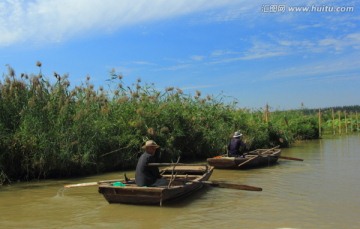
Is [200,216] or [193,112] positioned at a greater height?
[193,112]

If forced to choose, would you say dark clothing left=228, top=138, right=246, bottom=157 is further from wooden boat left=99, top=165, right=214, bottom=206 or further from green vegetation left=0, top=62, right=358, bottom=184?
wooden boat left=99, top=165, right=214, bottom=206

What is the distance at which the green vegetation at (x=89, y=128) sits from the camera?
1059 centimetres

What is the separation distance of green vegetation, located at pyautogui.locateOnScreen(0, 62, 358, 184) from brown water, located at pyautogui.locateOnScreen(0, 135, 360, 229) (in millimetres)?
741

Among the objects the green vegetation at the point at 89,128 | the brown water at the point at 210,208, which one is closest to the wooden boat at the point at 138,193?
the brown water at the point at 210,208

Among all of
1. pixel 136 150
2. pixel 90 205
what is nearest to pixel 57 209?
pixel 90 205

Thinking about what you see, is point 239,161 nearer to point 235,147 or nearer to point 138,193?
point 235,147

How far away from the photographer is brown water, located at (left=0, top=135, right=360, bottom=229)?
655 cm

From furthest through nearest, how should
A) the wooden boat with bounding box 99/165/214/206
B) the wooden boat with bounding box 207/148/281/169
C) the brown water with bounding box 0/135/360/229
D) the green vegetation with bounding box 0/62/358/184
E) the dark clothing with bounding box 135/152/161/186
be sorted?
the wooden boat with bounding box 207/148/281/169 < the green vegetation with bounding box 0/62/358/184 < the dark clothing with bounding box 135/152/161/186 < the wooden boat with bounding box 99/165/214/206 < the brown water with bounding box 0/135/360/229

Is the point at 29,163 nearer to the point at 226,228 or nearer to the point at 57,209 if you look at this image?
the point at 57,209

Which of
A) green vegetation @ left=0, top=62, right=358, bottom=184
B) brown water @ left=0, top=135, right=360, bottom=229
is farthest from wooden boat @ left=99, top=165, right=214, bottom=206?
green vegetation @ left=0, top=62, right=358, bottom=184

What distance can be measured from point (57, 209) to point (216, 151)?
30.1 feet

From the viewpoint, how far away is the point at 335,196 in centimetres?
836

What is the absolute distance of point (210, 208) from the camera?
7.55 metres

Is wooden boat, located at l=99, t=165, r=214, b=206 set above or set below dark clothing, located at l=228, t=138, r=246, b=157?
below
